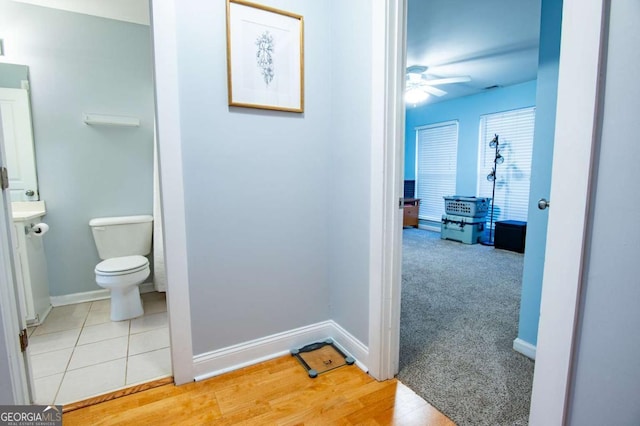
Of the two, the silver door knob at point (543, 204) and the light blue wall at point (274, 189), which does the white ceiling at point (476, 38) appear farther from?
the silver door knob at point (543, 204)

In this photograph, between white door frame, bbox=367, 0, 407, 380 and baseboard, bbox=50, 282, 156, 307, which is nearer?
white door frame, bbox=367, 0, 407, 380

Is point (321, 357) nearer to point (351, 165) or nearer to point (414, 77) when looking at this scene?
point (351, 165)

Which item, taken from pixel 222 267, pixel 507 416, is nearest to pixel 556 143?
pixel 507 416

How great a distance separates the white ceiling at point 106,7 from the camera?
228cm

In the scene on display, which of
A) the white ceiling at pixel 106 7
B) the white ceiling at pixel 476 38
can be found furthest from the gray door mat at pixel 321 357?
the white ceiling at pixel 106 7

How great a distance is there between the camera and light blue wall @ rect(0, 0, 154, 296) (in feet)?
7.70

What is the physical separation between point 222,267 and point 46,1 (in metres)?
2.50

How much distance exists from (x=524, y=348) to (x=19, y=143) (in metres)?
3.75

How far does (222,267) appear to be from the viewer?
63.6 inches

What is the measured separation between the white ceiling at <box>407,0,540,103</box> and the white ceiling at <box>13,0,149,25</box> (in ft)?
6.94

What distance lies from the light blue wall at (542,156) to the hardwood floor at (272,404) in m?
0.88

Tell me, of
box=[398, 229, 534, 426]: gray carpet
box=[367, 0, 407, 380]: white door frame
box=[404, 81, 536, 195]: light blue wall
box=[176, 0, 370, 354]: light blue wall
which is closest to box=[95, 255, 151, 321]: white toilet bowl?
box=[176, 0, 370, 354]: light blue wall

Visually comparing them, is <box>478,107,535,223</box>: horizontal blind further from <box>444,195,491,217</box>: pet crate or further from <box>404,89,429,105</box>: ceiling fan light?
<box>404,89,429,105</box>: ceiling fan light

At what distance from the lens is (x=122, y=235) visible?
8.23 feet
